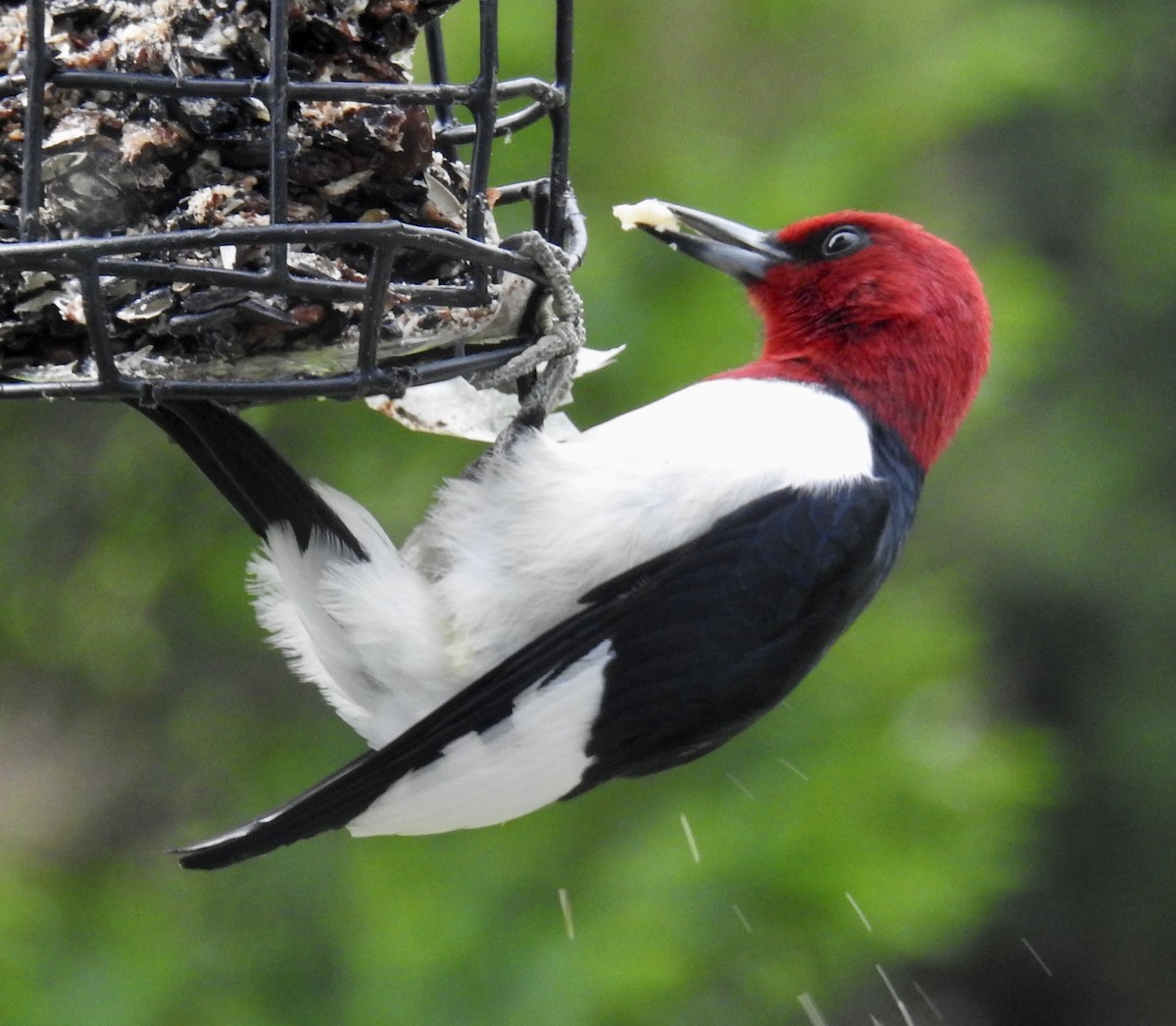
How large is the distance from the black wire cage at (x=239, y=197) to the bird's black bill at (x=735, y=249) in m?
0.74

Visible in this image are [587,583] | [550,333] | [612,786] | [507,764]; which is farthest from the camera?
[612,786]

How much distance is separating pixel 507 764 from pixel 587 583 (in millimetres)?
316

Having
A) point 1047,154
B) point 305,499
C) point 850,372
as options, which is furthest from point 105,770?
point 1047,154

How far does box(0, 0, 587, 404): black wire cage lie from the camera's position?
1.81 m

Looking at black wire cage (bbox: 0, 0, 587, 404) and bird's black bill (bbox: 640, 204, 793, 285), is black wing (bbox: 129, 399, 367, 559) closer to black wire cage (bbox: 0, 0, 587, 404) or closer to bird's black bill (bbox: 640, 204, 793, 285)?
black wire cage (bbox: 0, 0, 587, 404)

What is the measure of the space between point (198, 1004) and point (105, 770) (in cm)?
87

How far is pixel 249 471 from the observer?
246 cm

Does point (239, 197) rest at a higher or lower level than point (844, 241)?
higher

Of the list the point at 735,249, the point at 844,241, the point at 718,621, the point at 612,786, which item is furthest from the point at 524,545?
the point at 612,786

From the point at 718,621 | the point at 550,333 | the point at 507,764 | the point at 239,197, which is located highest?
the point at 239,197

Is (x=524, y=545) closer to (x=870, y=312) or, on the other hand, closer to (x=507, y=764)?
(x=507, y=764)

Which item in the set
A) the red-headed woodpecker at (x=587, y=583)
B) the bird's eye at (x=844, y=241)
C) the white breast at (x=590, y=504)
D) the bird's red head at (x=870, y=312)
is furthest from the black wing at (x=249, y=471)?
the bird's eye at (x=844, y=241)

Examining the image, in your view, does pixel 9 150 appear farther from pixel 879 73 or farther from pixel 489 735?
pixel 879 73

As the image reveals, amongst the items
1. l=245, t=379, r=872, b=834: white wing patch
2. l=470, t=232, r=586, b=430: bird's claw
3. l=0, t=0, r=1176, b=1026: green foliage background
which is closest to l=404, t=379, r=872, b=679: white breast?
l=245, t=379, r=872, b=834: white wing patch
